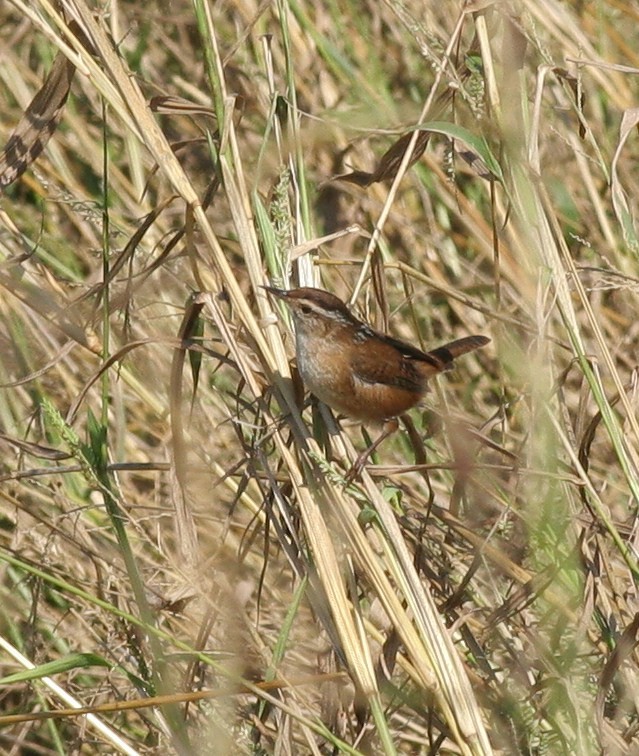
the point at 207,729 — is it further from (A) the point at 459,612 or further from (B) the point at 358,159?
(B) the point at 358,159

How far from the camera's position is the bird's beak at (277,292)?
2.30m

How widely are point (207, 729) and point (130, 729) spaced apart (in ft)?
3.20

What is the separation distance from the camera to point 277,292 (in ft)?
7.66

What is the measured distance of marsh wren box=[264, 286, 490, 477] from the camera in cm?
241

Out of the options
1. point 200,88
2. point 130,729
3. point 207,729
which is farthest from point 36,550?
point 200,88

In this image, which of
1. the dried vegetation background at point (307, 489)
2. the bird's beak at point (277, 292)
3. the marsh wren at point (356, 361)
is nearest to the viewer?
the dried vegetation background at point (307, 489)

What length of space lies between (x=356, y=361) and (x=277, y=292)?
0.49m

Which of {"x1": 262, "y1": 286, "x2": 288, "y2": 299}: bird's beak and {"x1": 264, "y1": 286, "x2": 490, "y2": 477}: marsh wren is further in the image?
{"x1": 264, "y1": 286, "x2": 490, "y2": 477}: marsh wren

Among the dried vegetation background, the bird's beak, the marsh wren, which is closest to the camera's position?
the dried vegetation background

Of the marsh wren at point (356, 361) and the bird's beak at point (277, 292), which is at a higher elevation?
the bird's beak at point (277, 292)

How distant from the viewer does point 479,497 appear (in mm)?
2502

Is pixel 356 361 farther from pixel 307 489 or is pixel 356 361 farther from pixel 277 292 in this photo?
pixel 307 489

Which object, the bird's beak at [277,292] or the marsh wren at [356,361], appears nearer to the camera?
the bird's beak at [277,292]

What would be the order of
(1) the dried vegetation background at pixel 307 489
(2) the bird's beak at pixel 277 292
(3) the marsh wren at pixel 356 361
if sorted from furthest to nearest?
(3) the marsh wren at pixel 356 361 < (2) the bird's beak at pixel 277 292 < (1) the dried vegetation background at pixel 307 489
